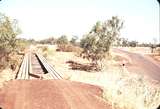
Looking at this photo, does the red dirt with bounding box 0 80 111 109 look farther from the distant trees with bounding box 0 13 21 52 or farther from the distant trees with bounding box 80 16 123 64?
the distant trees with bounding box 80 16 123 64

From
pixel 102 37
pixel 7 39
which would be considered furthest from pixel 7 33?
pixel 102 37

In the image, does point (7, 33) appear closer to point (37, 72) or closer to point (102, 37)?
point (37, 72)

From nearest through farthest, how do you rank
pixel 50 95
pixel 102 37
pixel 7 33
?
pixel 50 95 → pixel 7 33 → pixel 102 37

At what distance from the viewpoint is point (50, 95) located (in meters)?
13.6

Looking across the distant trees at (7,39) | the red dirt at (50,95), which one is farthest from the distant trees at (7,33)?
the red dirt at (50,95)

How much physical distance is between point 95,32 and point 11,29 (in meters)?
9.58

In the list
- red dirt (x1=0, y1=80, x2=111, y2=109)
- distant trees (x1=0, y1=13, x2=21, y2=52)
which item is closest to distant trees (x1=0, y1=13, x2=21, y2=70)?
distant trees (x1=0, y1=13, x2=21, y2=52)

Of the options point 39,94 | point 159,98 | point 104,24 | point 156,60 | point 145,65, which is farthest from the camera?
point 156,60

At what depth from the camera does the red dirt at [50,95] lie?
11.8m

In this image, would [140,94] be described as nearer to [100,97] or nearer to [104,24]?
[100,97]

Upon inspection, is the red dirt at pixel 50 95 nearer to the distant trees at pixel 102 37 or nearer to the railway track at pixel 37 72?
the railway track at pixel 37 72

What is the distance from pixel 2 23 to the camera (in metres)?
23.3

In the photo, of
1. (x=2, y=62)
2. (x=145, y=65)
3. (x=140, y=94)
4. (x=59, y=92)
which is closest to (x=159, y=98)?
(x=140, y=94)

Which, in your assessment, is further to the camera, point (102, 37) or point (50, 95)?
point (102, 37)
